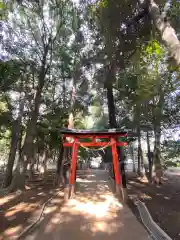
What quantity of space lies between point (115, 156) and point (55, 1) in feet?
29.7

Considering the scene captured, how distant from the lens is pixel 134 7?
216 inches

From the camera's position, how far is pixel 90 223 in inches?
219

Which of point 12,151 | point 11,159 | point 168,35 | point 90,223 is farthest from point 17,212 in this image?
point 168,35

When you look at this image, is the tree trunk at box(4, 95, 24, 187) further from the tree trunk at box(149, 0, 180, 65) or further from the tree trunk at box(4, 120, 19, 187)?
the tree trunk at box(149, 0, 180, 65)

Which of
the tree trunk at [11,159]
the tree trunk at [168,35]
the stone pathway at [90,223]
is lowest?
the stone pathway at [90,223]

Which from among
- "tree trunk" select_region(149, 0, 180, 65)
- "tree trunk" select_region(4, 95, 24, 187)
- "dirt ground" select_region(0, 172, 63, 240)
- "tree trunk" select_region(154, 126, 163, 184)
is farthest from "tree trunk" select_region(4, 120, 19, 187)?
"tree trunk" select_region(149, 0, 180, 65)

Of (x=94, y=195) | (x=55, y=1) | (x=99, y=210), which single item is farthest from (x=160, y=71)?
(x=99, y=210)

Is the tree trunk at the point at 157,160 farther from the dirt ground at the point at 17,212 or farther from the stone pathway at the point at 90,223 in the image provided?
the dirt ground at the point at 17,212

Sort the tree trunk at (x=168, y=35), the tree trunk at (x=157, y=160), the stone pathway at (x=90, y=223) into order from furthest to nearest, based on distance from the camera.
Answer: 1. the tree trunk at (x=157, y=160)
2. the stone pathway at (x=90, y=223)
3. the tree trunk at (x=168, y=35)

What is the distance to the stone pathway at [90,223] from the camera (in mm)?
4668

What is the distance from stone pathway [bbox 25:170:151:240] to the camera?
4668mm

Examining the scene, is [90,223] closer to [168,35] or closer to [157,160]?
[168,35]

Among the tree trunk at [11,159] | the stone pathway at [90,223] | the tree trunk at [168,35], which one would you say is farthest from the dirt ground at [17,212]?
Answer: the tree trunk at [168,35]

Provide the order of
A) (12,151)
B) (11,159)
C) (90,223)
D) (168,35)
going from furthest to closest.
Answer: (12,151)
(11,159)
(90,223)
(168,35)
